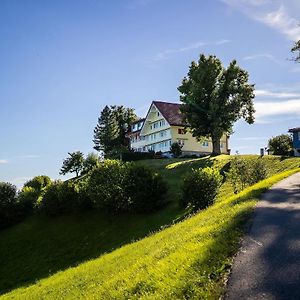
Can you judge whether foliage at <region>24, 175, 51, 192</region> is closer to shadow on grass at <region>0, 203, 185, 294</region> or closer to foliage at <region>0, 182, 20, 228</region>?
foliage at <region>0, 182, 20, 228</region>

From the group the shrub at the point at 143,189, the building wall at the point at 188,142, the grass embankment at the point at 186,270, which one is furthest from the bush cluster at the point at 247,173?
the building wall at the point at 188,142

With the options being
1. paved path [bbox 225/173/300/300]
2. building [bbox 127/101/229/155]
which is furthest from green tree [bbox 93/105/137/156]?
paved path [bbox 225/173/300/300]

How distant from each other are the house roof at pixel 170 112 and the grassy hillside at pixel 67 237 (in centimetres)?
4270

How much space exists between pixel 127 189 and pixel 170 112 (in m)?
57.2

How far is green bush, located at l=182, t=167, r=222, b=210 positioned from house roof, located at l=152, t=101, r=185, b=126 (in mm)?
57135

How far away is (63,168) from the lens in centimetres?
9319

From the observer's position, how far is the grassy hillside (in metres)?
32.7

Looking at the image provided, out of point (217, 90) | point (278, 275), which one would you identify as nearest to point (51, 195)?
point (217, 90)

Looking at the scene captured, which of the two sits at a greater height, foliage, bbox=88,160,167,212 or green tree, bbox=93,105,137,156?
green tree, bbox=93,105,137,156

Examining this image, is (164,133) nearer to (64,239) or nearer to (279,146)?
(279,146)

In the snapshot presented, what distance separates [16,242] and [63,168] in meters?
50.5

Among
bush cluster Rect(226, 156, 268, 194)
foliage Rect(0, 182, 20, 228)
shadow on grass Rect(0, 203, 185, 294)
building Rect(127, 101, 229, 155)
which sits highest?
building Rect(127, 101, 229, 155)

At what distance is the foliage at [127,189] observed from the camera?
39688 mm

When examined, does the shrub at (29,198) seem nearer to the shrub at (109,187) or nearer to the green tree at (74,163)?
the shrub at (109,187)
